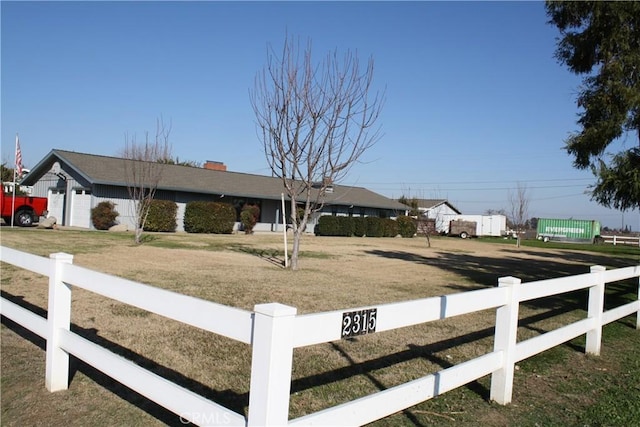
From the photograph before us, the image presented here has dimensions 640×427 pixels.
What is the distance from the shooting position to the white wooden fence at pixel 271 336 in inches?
97.7

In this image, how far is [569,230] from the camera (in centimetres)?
5731

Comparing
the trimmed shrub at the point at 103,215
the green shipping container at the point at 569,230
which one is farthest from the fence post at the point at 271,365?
the green shipping container at the point at 569,230

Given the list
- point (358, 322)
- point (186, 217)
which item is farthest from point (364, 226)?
point (358, 322)

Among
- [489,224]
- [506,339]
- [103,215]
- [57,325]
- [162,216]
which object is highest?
[489,224]

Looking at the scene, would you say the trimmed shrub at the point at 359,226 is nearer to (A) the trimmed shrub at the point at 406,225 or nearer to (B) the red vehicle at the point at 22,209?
(A) the trimmed shrub at the point at 406,225

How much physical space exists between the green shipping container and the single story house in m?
29.6

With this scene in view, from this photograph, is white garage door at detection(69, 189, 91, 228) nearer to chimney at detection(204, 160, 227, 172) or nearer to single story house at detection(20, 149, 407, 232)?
single story house at detection(20, 149, 407, 232)

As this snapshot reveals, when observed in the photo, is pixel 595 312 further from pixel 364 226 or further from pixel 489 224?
pixel 489 224

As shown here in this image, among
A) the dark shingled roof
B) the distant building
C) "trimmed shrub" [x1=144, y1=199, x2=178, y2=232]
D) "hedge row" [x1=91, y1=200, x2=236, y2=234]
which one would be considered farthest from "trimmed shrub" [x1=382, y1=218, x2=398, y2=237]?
the distant building

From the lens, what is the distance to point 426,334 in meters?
7.05

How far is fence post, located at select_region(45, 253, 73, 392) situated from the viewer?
430cm

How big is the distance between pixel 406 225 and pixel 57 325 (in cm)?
4167

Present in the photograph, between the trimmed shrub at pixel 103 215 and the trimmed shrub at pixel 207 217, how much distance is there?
4407 mm

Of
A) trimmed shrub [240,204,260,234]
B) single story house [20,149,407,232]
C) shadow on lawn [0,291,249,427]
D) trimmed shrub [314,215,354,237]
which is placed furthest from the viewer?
trimmed shrub [314,215,354,237]
